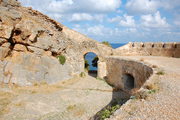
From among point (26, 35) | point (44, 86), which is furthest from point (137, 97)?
point (26, 35)

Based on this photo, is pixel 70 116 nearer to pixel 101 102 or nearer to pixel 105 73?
pixel 101 102

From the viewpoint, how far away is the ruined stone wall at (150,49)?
57.4 ft

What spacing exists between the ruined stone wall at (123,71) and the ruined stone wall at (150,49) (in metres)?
3.62

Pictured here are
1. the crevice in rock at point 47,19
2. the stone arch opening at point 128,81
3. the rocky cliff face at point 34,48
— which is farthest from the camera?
the crevice in rock at point 47,19

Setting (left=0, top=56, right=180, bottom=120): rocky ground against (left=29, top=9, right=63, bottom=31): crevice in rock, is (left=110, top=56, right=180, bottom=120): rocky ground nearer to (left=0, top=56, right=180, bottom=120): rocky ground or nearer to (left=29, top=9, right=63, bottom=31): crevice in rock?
(left=0, top=56, right=180, bottom=120): rocky ground

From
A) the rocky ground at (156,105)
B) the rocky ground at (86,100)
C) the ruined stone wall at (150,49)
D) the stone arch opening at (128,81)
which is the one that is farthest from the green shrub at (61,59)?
the rocky ground at (156,105)

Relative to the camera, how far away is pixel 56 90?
49.0ft

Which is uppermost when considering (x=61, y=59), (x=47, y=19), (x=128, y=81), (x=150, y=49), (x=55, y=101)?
(x=47, y=19)

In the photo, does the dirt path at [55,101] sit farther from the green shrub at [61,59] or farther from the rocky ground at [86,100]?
the green shrub at [61,59]

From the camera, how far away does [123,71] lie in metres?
15.4

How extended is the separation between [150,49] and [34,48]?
14232 mm

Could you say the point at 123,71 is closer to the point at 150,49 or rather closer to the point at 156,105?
the point at 150,49

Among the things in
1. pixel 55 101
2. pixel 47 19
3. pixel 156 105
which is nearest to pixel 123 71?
pixel 55 101

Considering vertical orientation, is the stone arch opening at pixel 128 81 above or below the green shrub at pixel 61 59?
below
